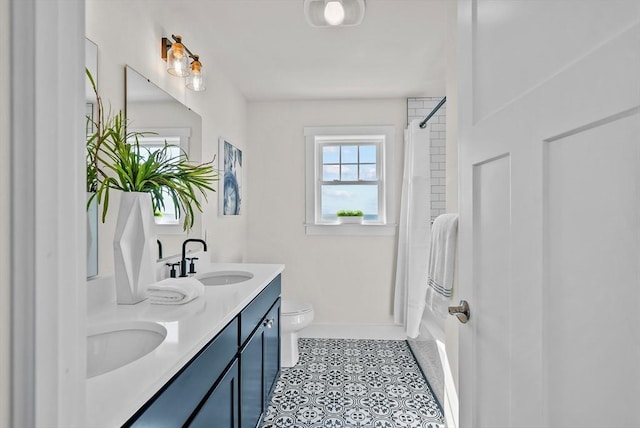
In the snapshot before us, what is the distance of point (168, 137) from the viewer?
6.55ft

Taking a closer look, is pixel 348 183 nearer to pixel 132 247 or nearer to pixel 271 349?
pixel 271 349

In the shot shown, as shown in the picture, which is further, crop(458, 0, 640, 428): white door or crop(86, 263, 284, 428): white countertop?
crop(86, 263, 284, 428): white countertop

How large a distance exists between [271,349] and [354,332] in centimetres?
153

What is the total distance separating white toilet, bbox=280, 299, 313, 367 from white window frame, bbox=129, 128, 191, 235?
107 cm

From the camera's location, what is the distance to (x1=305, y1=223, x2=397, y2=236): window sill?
11.8 feet

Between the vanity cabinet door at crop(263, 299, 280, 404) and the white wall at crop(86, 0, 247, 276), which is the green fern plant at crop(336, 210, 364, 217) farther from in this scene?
the vanity cabinet door at crop(263, 299, 280, 404)

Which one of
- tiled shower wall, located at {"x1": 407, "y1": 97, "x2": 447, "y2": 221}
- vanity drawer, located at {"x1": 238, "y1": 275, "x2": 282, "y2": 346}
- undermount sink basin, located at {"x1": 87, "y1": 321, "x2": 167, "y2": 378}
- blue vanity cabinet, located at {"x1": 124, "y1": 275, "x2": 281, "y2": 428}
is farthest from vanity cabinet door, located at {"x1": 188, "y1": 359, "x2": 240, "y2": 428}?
tiled shower wall, located at {"x1": 407, "y1": 97, "x2": 447, "y2": 221}

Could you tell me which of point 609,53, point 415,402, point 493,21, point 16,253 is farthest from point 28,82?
point 415,402

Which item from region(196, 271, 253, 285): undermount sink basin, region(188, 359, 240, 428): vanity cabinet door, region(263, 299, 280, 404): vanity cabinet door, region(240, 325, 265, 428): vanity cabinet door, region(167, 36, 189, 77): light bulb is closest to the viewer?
region(188, 359, 240, 428): vanity cabinet door

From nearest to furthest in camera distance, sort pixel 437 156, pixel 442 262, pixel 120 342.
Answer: pixel 120 342 < pixel 442 262 < pixel 437 156

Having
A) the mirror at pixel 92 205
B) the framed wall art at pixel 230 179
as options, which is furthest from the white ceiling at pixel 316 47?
the mirror at pixel 92 205

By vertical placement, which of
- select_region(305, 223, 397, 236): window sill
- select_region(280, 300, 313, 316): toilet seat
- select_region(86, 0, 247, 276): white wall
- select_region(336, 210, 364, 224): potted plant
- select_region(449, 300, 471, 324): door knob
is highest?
select_region(86, 0, 247, 276): white wall

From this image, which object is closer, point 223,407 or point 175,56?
point 223,407

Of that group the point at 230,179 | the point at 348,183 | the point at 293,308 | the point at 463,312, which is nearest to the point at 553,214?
the point at 463,312
